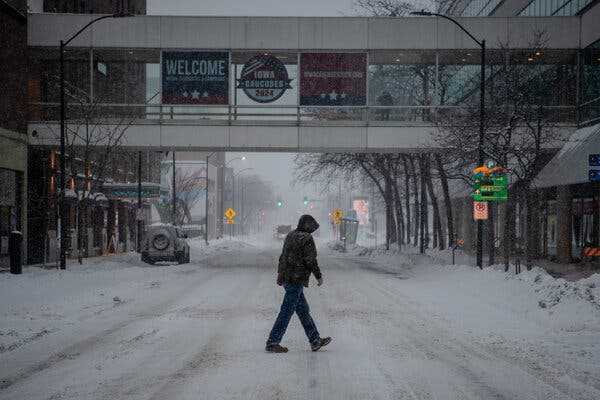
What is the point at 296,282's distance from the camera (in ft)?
34.2

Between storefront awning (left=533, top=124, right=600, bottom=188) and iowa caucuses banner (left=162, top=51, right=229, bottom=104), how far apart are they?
520 inches

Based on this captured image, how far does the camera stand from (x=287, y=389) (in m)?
7.93

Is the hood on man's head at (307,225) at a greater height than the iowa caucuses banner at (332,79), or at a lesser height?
lesser

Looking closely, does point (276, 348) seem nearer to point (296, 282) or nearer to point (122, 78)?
point (296, 282)

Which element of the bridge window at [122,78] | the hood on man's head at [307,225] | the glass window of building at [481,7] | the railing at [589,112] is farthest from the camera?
the glass window of building at [481,7]

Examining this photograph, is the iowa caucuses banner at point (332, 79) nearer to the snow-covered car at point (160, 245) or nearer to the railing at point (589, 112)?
the snow-covered car at point (160, 245)

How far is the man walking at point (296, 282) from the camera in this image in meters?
10.3

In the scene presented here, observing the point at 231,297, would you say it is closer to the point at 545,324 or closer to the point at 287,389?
the point at 545,324

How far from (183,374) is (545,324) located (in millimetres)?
7553

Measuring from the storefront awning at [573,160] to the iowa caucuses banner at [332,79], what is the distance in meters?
8.12

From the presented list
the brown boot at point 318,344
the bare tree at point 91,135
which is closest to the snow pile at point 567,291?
the brown boot at point 318,344

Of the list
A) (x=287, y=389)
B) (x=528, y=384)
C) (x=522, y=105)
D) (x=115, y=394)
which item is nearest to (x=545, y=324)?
(x=528, y=384)

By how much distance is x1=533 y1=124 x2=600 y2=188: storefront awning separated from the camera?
91.9 feet

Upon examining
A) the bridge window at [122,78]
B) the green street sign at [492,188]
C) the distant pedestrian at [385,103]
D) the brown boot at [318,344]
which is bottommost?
the brown boot at [318,344]
